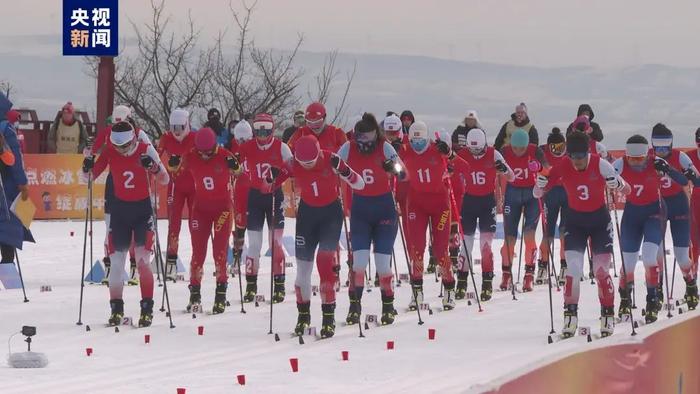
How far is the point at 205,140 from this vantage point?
16.0 meters

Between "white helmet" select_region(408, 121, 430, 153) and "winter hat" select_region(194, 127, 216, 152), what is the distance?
2120 millimetres

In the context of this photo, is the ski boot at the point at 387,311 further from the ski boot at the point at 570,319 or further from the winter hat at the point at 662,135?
the winter hat at the point at 662,135

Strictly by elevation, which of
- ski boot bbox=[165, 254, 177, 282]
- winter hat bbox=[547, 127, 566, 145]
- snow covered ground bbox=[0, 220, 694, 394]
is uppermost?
winter hat bbox=[547, 127, 566, 145]

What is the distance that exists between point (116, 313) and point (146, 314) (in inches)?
11.7

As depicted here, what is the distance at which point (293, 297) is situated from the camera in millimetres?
17750

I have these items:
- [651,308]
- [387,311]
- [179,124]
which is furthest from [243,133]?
[651,308]

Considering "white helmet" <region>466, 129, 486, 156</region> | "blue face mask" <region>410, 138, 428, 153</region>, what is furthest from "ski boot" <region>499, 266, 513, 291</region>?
"blue face mask" <region>410, 138, 428, 153</region>

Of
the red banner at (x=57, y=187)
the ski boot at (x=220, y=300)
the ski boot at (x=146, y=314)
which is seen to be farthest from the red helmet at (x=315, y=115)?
the red banner at (x=57, y=187)

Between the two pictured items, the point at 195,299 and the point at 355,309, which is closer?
the point at 355,309

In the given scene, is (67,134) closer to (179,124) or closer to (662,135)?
(179,124)

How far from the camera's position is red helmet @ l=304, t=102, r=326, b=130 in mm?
17328

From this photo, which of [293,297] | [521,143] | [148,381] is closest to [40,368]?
[148,381]

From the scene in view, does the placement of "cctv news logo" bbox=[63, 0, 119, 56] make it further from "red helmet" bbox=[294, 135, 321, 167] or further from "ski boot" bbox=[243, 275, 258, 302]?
"red helmet" bbox=[294, 135, 321, 167]

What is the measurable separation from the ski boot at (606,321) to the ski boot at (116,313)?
471 cm
